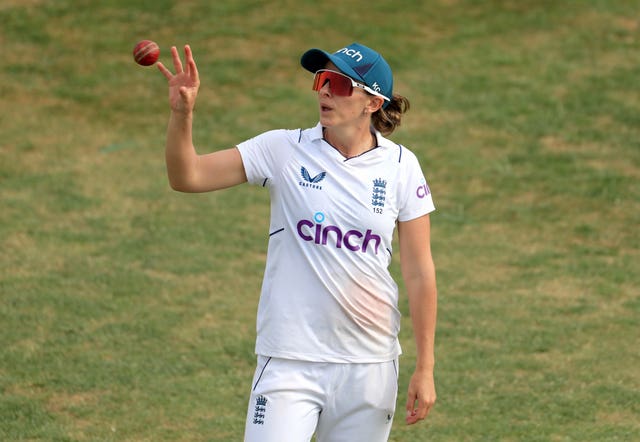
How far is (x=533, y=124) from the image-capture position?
14203 millimetres

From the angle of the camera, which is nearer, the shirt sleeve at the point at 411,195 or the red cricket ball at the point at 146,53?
the shirt sleeve at the point at 411,195

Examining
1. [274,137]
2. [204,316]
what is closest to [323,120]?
[274,137]

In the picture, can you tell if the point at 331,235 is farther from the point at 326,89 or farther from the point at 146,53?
the point at 146,53

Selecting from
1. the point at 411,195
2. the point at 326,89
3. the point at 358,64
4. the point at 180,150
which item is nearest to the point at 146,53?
the point at 180,150

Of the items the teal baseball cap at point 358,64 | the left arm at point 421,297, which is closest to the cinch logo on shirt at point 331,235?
the left arm at point 421,297

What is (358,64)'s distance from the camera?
5.20 m

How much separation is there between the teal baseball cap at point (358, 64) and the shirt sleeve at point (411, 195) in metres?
0.37

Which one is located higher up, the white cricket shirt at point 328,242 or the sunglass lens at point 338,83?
the sunglass lens at point 338,83

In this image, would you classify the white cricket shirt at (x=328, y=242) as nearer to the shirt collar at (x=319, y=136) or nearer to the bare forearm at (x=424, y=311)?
the shirt collar at (x=319, y=136)

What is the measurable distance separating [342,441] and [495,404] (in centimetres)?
320

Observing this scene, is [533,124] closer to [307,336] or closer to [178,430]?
[178,430]

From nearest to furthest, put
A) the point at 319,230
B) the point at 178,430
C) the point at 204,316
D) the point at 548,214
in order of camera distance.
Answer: the point at 319,230 → the point at 178,430 → the point at 204,316 → the point at 548,214

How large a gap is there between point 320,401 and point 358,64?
1.52 meters

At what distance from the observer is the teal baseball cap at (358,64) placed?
5.17m
